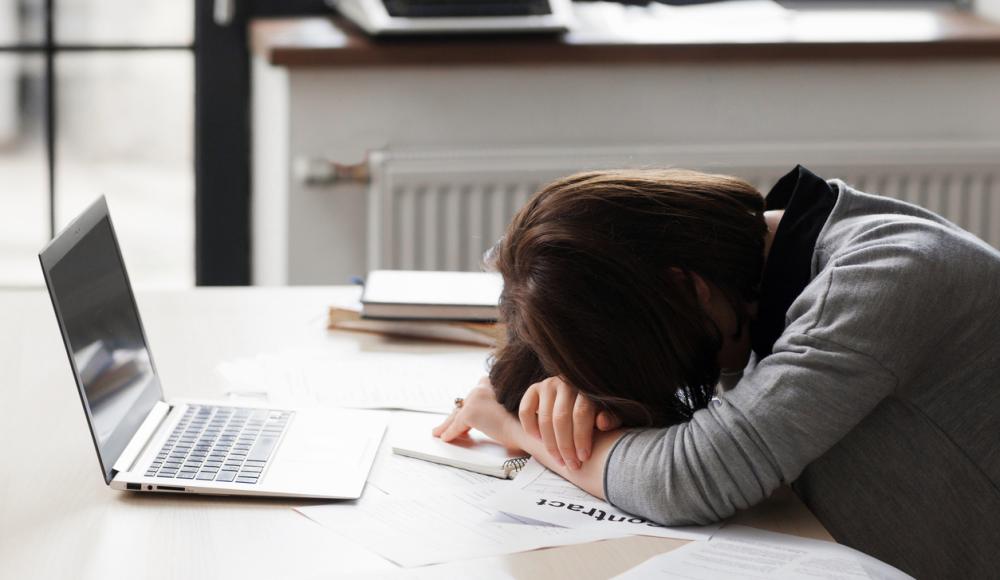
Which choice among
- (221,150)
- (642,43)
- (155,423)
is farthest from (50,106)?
(155,423)

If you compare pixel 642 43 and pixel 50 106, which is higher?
pixel 642 43

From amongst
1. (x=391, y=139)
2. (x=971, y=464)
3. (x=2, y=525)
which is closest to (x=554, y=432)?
(x=971, y=464)

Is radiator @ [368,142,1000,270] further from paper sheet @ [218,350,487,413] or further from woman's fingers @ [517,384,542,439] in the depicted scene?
woman's fingers @ [517,384,542,439]

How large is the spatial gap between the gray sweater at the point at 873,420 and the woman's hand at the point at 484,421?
136 millimetres

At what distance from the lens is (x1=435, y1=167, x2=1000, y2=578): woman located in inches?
37.5

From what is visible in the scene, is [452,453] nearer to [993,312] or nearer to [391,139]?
[993,312]

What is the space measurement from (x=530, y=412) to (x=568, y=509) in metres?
0.12

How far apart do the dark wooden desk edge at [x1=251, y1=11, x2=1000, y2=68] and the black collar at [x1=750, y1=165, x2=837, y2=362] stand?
4.09ft

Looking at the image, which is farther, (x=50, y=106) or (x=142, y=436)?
(x=50, y=106)

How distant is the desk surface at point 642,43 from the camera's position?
7.48 ft

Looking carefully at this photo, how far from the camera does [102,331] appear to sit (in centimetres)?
109

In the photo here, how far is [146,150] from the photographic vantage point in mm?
2506

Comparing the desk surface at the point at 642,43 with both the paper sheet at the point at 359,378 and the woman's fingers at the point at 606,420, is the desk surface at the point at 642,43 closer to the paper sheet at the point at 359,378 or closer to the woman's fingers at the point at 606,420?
the paper sheet at the point at 359,378

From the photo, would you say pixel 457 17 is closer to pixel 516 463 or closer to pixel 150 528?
pixel 516 463
